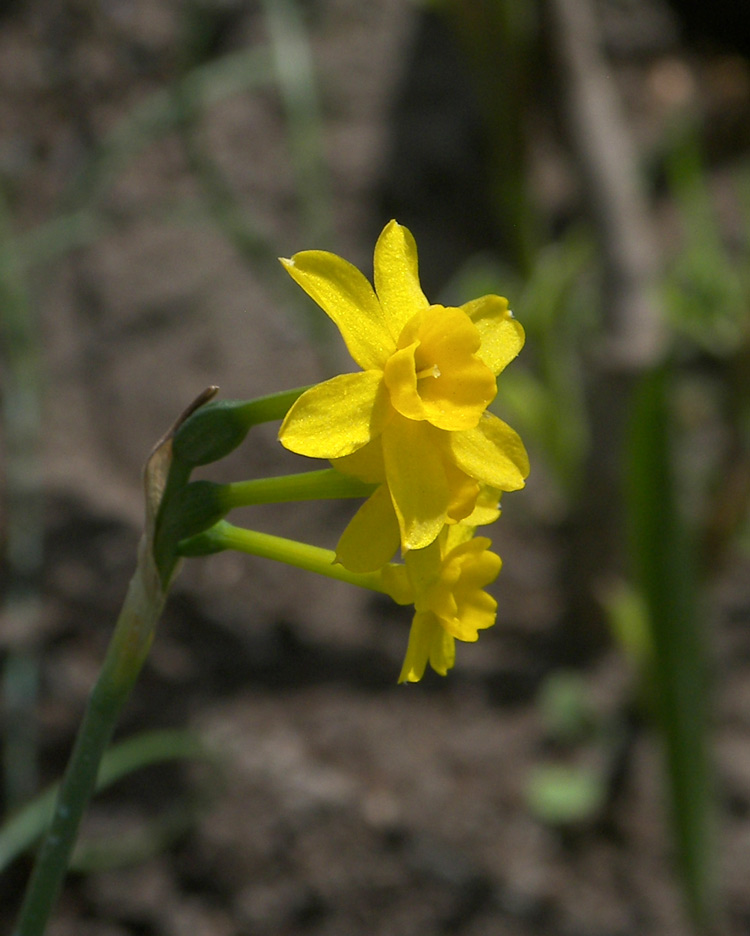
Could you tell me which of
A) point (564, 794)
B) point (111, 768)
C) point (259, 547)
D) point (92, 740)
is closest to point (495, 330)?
point (259, 547)

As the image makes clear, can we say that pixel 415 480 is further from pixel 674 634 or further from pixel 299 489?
pixel 674 634

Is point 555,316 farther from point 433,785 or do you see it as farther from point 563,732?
point 433,785

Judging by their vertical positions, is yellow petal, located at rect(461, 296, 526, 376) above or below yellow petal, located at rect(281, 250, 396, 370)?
below

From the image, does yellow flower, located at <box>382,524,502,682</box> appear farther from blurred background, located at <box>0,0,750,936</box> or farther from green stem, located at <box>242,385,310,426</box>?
blurred background, located at <box>0,0,750,936</box>

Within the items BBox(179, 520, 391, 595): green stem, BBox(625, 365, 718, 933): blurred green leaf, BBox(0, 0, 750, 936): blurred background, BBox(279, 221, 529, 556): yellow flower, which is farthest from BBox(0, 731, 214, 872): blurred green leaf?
BBox(625, 365, 718, 933): blurred green leaf

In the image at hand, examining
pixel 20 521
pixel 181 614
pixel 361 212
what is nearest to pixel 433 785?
pixel 181 614

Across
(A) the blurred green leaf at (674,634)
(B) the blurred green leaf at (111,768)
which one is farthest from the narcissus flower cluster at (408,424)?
(A) the blurred green leaf at (674,634)

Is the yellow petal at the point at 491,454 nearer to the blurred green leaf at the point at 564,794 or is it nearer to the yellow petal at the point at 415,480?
the yellow petal at the point at 415,480
